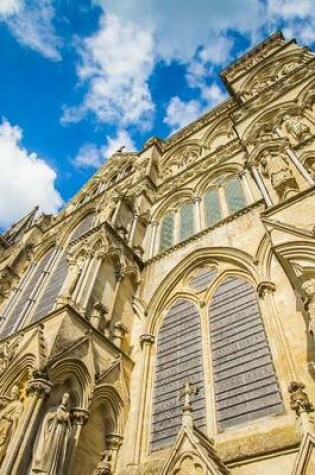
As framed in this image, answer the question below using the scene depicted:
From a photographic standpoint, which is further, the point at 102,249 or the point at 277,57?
the point at 277,57

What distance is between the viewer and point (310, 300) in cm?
579

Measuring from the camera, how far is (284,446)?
5586mm

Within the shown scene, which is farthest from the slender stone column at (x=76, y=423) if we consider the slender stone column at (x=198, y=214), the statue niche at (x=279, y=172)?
the slender stone column at (x=198, y=214)

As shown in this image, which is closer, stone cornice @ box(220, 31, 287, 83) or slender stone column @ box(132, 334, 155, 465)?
slender stone column @ box(132, 334, 155, 465)

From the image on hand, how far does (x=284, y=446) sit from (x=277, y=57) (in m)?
20.9

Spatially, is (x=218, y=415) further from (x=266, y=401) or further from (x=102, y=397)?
(x=102, y=397)

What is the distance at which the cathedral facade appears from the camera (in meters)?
6.03

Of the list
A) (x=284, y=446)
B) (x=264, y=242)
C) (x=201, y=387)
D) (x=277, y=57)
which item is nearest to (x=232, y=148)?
(x=264, y=242)

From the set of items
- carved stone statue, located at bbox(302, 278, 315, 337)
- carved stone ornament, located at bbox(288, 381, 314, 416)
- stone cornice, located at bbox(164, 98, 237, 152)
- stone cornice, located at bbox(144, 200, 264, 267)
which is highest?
stone cornice, located at bbox(164, 98, 237, 152)

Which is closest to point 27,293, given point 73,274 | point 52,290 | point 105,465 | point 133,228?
point 52,290

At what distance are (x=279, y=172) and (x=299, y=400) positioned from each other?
5.59 metres

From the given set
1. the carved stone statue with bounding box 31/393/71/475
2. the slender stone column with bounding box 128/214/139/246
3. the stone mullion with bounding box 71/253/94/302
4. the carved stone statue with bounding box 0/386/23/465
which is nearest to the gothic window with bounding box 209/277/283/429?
the carved stone statue with bounding box 31/393/71/475

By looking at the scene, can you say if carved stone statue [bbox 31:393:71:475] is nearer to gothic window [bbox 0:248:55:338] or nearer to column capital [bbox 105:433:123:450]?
column capital [bbox 105:433:123:450]

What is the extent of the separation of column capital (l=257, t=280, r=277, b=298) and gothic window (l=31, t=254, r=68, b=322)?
610 cm
